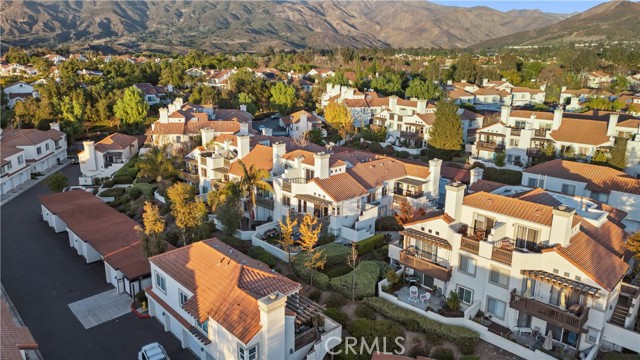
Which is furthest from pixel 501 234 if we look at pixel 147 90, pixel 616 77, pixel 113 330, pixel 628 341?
pixel 616 77

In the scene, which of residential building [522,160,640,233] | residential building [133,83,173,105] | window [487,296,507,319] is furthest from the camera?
residential building [133,83,173,105]

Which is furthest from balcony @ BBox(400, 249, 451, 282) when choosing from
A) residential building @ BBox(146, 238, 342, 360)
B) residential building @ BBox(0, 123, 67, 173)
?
residential building @ BBox(0, 123, 67, 173)

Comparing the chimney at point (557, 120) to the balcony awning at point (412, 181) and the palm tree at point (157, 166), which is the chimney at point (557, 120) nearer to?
the balcony awning at point (412, 181)

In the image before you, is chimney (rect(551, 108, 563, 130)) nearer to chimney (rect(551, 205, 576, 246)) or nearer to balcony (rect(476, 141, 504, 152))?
balcony (rect(476, 141, 504, 152))

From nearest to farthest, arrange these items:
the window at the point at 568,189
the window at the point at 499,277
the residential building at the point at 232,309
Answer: the residential building at the point at 232,309
the window at the point at 499,277
the window at the point at 568,189

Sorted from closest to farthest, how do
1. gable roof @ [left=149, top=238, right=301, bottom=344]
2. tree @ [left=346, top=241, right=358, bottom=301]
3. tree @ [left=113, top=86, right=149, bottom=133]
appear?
1. gable roof @ [left=149, top=238, right=301, bottom=344]
2. tree @ [left=346, top=241, right=358, bottom=301]
3. tree @ [left=113, top=86, right=149, bottom=133]

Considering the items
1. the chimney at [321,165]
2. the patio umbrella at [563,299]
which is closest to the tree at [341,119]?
the chimney at [321,165]

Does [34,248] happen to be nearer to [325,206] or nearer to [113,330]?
[113,330]
